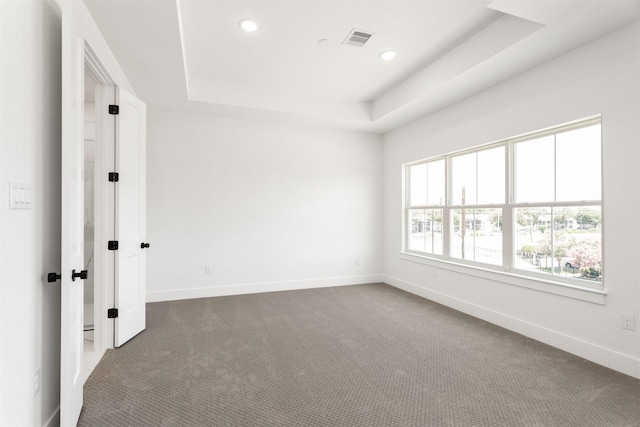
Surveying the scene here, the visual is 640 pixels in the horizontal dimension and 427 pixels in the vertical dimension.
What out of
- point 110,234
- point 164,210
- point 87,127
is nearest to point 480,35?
point 110,234

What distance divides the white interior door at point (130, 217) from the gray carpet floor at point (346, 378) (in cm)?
23

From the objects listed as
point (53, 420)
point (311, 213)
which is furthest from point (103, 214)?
point (311, 213)

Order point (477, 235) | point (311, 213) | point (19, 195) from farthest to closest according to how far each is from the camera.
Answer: point (311, 213) → point (477, 235) → point (19, 195)

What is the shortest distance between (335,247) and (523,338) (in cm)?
298

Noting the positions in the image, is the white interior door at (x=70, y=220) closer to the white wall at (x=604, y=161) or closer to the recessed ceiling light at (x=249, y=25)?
the recessed ceiling light at (x=249, y=25)

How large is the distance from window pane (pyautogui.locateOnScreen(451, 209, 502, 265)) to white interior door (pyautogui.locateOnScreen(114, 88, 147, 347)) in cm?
383

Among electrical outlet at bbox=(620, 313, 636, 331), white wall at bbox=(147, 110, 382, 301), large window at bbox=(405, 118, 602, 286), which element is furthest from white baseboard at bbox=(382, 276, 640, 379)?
white wall at bbox=(147, 110, 382, 301)

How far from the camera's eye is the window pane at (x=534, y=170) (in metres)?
3.25

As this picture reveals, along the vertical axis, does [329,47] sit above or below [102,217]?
above

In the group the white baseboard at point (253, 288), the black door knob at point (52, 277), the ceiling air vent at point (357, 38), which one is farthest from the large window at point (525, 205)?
the black door knob at point (52, 277)

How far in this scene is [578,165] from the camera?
Answer: 299 cm

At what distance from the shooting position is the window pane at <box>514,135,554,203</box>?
10.7 feet

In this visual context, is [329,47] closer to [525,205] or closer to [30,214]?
[525,205]

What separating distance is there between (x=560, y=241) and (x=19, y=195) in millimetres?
4064
